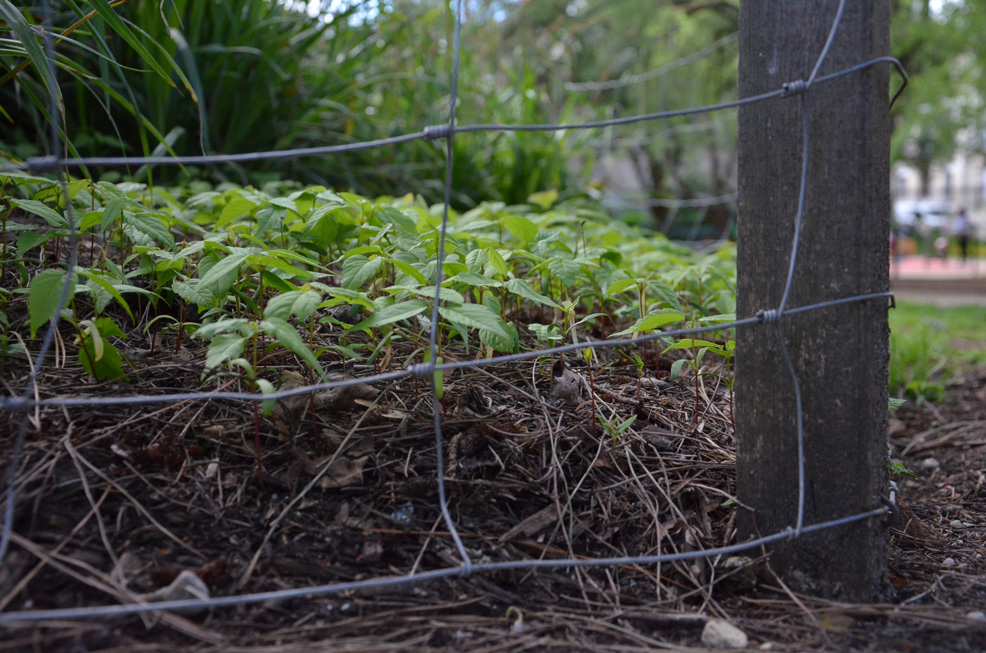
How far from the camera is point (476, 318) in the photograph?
1.29 metres

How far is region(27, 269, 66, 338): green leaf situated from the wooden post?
1229mm

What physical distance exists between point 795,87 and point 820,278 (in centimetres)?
33

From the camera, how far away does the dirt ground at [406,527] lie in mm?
1063

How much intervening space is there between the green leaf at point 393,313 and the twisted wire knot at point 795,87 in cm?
74

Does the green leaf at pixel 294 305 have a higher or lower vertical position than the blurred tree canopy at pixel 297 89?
lower

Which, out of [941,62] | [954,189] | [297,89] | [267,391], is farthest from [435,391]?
[954,189]

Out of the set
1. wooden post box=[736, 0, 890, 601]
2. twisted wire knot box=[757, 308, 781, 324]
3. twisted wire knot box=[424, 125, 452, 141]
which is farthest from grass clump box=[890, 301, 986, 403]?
twisted wire knot box=[424, 125, 452, 141]

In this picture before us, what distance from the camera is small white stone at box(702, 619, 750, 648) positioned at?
3.56ft

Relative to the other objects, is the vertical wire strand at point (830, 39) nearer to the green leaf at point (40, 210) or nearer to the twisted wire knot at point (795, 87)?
the twisted wire knot at point (795, 87)

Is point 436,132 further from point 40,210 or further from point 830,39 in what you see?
point 40,210

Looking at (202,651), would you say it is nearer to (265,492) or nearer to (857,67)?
(265,492)

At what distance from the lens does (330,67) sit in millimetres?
3564

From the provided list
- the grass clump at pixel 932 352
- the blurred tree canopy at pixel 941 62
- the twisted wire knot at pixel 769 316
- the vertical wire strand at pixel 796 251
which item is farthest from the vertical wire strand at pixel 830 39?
the blurred tree canopy at pixel 941 62

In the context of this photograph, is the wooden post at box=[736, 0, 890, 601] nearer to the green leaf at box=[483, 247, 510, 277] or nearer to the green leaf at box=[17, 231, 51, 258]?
the green leaf at box=[483, 247, 510, 277]
